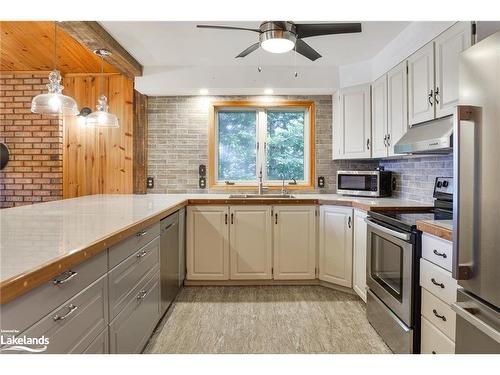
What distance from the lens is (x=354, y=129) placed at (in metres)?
3.28

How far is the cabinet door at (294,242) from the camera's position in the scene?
123 inches

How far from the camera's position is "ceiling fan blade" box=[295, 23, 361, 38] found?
2.03 metres

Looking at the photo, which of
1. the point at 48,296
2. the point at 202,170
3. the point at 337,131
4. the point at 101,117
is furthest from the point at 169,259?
the point at 337,131

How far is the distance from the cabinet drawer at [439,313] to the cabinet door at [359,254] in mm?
920

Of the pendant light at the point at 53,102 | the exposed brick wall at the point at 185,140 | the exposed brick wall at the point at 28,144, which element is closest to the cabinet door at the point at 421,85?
the exposed brick wall at the point at 185,140

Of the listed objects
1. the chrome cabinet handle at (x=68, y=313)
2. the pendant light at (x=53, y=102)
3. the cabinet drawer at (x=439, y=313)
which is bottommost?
the cabinet drawer at (x=439, y=313)

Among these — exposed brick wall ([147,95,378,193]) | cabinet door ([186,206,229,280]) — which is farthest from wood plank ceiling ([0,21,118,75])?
cabinet door ([186,206,229,280])

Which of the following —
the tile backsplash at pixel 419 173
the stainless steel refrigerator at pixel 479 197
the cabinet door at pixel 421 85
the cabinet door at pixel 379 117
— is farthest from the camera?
the cabinet door at pixel 379 117

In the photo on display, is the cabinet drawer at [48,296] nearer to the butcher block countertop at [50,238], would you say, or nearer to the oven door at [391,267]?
the butcher block countertop at [50,238]

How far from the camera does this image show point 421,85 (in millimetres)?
2346

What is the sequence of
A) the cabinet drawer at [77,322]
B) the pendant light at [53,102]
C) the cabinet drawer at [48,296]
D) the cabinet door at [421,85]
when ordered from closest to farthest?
1. the cabinet drawer at [48,296]
2. the cabinet drawer at [77,322]
3. the pendant light at [53,102]
4. the cabinet door at [421,85]

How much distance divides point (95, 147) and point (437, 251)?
3.56 metres

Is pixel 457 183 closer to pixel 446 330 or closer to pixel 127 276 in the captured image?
pixel 446 330
